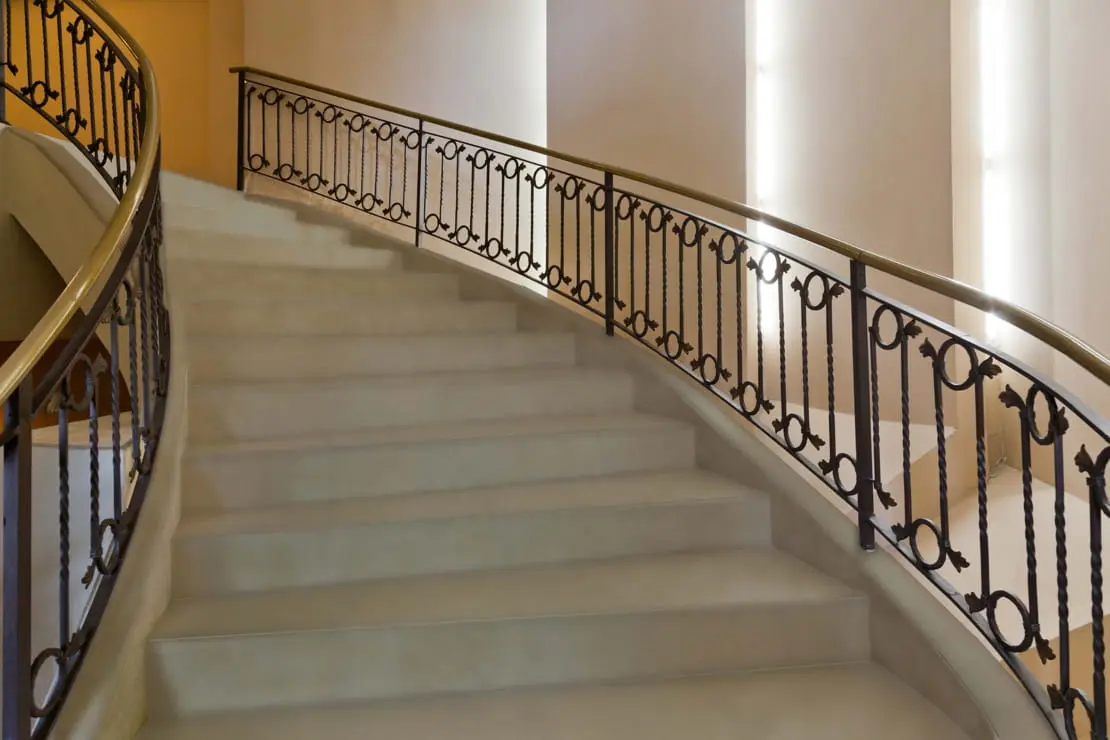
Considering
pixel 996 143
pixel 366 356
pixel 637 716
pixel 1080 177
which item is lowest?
pixel 637 716

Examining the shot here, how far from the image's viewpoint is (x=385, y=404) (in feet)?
9.89

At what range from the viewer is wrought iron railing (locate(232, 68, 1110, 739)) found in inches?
68.1

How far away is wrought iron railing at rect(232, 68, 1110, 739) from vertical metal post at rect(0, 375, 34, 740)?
6.47 ft

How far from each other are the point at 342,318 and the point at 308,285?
45cm

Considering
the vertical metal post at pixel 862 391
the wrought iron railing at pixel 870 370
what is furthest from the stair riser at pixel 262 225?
the vertical metal post at pixel 862 391

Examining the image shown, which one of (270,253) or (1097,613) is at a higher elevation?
(270,253)

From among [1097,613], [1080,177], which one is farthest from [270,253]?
[1080,177]

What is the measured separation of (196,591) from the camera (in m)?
2.14

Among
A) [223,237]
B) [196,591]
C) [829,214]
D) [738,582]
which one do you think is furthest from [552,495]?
[829,214]

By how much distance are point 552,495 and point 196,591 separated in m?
1.10

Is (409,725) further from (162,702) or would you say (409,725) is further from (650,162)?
(650,162)

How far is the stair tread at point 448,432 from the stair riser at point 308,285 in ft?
3.46

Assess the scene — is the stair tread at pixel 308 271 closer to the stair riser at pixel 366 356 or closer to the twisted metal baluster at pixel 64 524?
the stair riser at pixel 366 356

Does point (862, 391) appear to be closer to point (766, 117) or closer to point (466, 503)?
point (466, 503)
